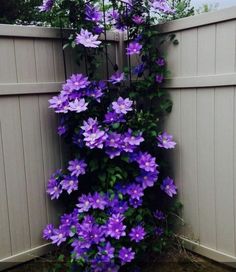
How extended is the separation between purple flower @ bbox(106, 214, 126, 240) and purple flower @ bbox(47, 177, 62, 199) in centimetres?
42

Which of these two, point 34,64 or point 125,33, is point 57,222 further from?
point 125,33

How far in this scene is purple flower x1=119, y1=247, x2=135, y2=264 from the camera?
73.0 inches

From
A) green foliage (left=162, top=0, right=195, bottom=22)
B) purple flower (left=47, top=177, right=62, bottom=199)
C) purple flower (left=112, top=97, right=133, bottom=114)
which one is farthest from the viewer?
green foliage (left=162, top=0, right=195, bottom=22)

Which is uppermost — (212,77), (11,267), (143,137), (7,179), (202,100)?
(212,77)

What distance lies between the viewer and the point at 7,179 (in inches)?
80.7

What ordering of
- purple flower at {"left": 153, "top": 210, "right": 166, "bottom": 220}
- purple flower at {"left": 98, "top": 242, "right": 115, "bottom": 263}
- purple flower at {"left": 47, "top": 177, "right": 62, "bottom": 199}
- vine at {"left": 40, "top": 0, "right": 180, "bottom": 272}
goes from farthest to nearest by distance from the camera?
purple flower at {"left": 153, "top": 210, "right": 166, "bottom": 220} < purple flower at {"left": 47, "top": 177, "right": 62, "bottom": 199} < vine at {"left": 40, "top": 0, "right": 180, "bottom": 272} < purple flower at {"left": 98, "top": 242, "right": 115, "bottom": 263}

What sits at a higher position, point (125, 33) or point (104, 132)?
point (125, 33)

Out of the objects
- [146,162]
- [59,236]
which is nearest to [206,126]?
[146,162]

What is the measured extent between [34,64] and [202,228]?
1415 millimetres

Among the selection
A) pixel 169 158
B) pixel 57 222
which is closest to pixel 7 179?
pixel 57 222

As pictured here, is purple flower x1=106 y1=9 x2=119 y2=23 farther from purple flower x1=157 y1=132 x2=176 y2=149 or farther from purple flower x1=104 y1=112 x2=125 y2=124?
purple flower x1=157 y1=132 x2=176 y2=149

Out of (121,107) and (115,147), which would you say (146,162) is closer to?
(115,147)

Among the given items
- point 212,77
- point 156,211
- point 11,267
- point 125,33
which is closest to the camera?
point 212,77

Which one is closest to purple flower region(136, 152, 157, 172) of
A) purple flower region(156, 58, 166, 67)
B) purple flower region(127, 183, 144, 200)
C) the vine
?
the vine
